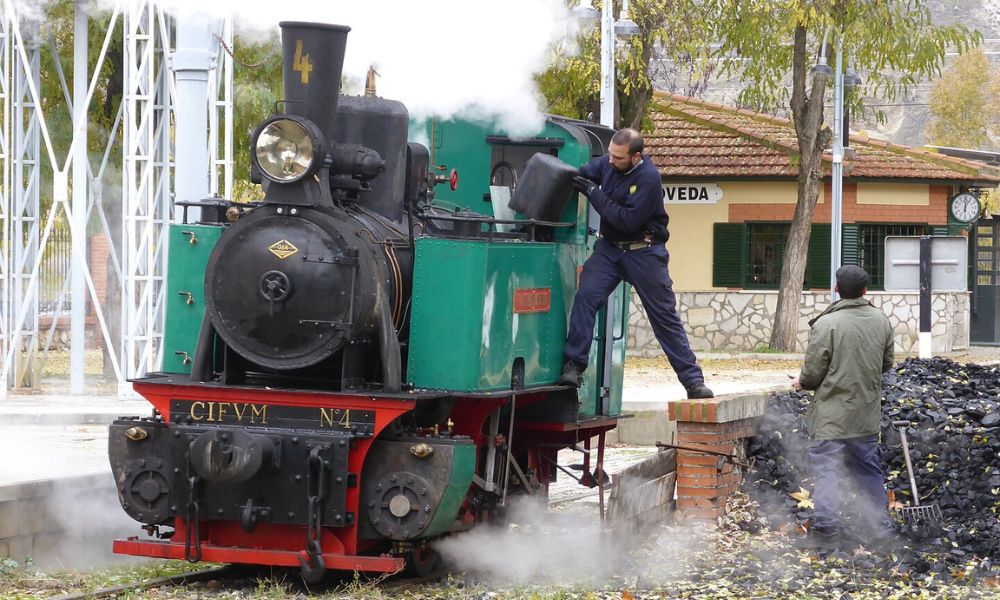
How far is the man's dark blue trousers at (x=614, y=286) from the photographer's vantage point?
901 centimetres

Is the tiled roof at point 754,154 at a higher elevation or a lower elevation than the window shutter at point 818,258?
higher

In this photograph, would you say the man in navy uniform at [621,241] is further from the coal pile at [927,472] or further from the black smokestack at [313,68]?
the black smokestack at [313,68]

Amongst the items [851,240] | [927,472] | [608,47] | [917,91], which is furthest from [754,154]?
[917,91]

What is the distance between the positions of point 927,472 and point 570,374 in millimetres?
2608

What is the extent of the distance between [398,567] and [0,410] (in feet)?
25.8

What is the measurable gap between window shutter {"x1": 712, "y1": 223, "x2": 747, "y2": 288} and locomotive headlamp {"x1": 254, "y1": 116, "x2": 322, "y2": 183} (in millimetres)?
20326

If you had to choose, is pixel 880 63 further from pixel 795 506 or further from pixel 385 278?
pixel 385 278

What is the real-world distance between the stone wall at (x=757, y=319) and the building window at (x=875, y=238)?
0.88 m

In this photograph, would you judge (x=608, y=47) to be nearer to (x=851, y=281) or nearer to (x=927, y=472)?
(x=927, y=472)

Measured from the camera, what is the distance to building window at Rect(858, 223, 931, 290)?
27250mm

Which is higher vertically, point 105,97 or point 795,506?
point 105,97

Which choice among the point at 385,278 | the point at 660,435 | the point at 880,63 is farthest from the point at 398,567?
the point at 880,63

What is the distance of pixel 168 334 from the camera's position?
27.7ft

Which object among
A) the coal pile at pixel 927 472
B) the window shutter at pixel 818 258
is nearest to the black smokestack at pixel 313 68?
the coal pile at pixel 927 472
